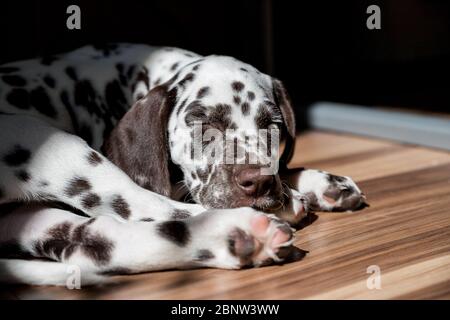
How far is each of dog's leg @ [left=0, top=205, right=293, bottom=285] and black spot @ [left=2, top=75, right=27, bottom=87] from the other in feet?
4.01

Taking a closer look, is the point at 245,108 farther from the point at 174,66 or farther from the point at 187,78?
the point at 174,66

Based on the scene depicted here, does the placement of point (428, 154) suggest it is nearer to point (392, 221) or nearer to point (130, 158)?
point (392, 221)

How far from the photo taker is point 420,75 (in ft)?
30.4

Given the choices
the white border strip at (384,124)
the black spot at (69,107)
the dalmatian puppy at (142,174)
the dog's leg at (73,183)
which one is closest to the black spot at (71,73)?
the dalmatian puppy at (142,174)

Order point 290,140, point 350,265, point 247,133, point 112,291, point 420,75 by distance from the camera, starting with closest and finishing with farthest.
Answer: point 112,291, point 350,265, point 247,133, point 290,140, point 420,75

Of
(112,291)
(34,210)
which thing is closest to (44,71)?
(34,210)

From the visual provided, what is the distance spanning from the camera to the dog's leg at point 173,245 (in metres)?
2.73

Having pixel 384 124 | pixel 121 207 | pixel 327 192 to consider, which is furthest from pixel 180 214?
pixel 384 124

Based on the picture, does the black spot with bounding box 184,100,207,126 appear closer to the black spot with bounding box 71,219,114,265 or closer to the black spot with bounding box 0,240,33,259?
the black spot with bounding box 71,219,114,265

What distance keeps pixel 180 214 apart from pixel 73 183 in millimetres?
497

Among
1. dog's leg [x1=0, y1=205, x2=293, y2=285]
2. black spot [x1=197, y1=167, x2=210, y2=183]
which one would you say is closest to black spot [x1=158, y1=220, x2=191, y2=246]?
dog's leg [x1=0, y1=205, x2=293, y2=285]

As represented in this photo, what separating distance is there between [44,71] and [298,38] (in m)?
4.42

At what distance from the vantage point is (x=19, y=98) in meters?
3.66

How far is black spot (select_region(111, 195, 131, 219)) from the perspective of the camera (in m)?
3.10
